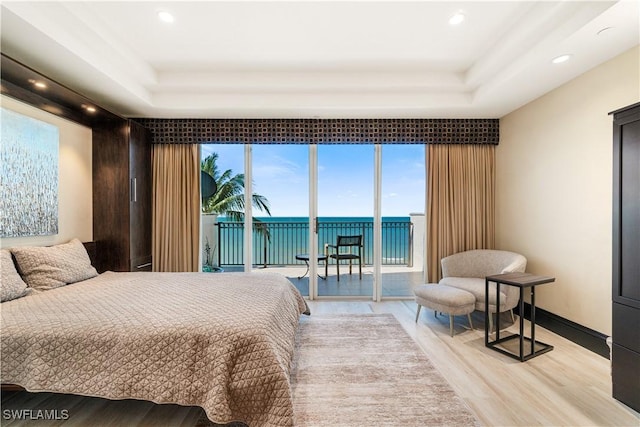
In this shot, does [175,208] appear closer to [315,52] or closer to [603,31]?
[315,52]

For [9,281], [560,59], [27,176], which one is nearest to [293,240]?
[27,176]

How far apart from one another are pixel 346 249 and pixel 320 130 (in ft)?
6.12

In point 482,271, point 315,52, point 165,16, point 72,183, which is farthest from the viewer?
point 482,271

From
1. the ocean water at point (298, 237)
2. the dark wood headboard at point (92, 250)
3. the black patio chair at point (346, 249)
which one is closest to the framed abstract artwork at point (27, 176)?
the dark wood headboard at point (92, 250)

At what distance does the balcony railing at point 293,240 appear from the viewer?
4527 mm

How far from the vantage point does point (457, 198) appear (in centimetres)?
420

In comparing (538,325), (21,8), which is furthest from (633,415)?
(21,8)

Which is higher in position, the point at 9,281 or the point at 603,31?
the point at 603,31

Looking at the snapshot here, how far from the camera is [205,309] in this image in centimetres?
198

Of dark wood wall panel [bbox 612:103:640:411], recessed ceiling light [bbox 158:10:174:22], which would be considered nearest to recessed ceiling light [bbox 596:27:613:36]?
dark wood wall panel [bbox 612:103:640:411]

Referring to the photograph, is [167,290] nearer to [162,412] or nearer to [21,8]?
[162,412]

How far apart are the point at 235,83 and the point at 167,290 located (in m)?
2.32

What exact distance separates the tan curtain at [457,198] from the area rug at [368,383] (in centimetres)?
157

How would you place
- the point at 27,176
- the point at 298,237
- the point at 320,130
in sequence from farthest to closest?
the point at 298,237 < the point at 320,130 < the point at 27,176
